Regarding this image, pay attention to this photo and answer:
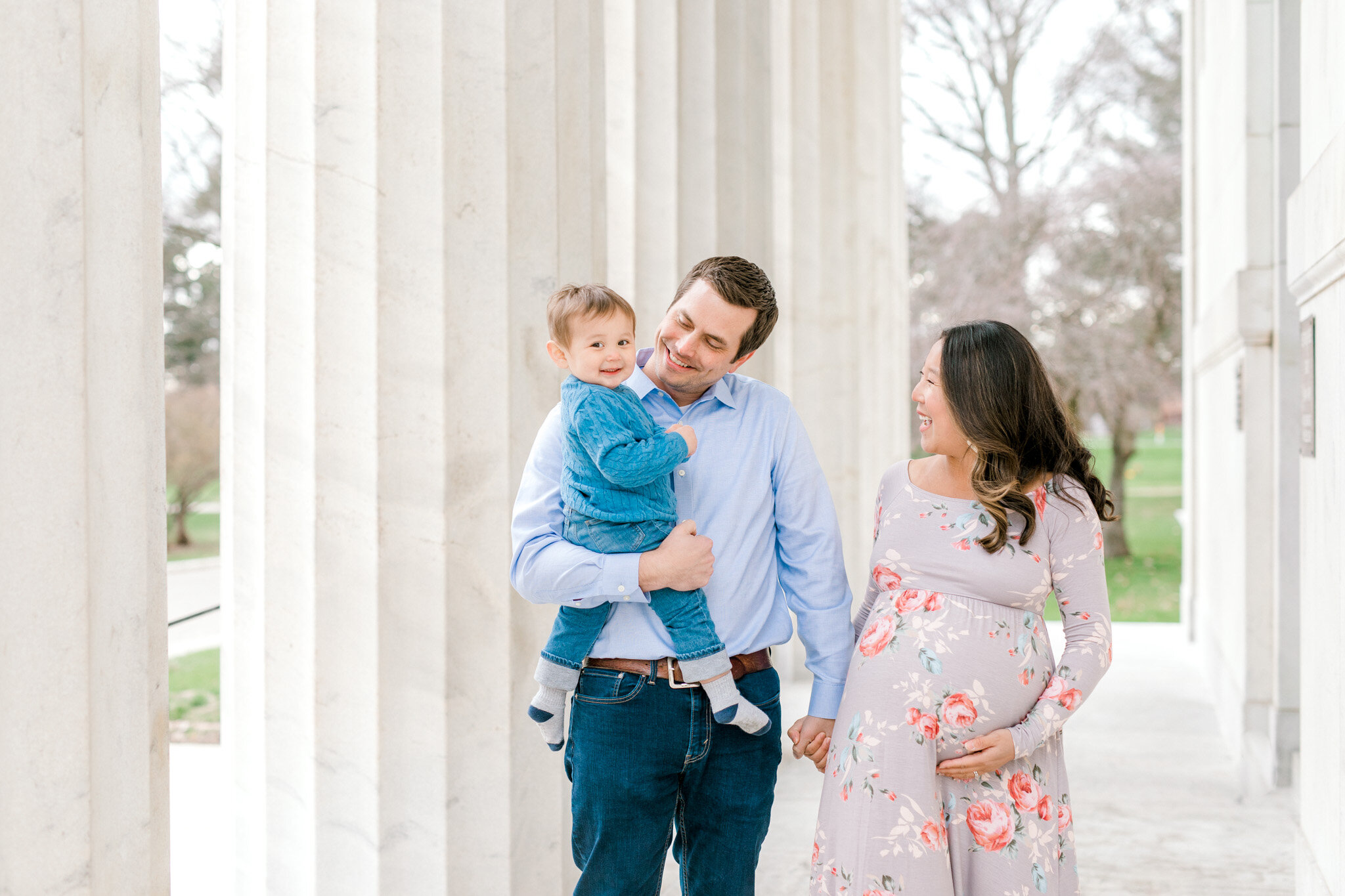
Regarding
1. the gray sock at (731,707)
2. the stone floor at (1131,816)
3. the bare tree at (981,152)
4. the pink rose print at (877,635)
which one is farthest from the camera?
the bare tree at (981,152)

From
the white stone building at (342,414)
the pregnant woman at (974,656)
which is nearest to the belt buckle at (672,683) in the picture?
the pregnant woman at (974,656)

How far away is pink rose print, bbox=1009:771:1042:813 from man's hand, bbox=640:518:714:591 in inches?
42.0

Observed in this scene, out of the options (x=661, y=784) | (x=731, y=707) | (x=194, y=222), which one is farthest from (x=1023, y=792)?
(x=194, y=222)

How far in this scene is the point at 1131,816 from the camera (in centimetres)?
735

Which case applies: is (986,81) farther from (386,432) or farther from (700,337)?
(700,337)

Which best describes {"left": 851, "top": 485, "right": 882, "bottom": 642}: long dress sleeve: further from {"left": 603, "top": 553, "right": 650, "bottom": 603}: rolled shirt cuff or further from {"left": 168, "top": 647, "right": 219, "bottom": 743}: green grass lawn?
{"left": 168, "top": 647, "right": 219, "bottom": 743}: green grass lawn

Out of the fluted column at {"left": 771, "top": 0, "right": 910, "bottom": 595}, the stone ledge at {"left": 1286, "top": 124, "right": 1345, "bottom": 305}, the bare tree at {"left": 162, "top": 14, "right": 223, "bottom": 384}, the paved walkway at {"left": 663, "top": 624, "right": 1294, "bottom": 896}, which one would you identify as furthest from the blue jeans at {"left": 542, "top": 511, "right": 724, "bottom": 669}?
the bare tree at {"left": 162, "top": 14, "right": 223, "bottom": 384}

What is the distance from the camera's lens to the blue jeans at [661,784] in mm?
3209

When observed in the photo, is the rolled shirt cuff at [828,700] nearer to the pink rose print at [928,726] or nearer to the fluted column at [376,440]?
the pink rose print at [928,726]

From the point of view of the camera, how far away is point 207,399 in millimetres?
19438

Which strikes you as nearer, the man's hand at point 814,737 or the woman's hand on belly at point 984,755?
the woman's hand on belly at point 984,755

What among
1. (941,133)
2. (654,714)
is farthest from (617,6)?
(941,133)

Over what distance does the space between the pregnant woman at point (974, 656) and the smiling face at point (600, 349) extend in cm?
92

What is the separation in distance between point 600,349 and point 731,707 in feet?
3.58
